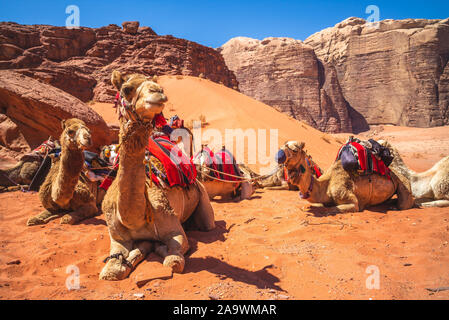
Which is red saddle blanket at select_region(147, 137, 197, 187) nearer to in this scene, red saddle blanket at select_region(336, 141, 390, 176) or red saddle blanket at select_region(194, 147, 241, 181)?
red saddle blanket at select_region(194, 147, 241, 181)

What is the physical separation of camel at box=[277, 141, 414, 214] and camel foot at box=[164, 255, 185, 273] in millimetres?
2695

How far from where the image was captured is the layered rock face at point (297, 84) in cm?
4781

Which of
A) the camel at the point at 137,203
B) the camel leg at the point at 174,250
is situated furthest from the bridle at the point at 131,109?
the camel leg at the point at 174,250

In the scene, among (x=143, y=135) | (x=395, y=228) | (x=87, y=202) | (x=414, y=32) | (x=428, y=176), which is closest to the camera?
(x=143, y=135)

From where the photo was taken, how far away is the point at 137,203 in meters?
2.76

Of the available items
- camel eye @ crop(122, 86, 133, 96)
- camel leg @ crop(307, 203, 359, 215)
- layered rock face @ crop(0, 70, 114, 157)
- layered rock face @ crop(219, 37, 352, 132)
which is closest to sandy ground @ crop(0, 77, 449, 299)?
camel leg @ crop(307, 203, 359, 215)

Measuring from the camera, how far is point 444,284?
8.59 feet

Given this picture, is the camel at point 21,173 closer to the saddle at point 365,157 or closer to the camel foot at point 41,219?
the camel foot at point 41,219

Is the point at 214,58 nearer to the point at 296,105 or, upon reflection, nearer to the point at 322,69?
the point at 296,105

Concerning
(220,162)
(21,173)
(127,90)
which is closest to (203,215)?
(220,162)

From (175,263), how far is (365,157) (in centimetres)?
413

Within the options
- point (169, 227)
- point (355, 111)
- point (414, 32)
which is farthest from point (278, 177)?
point (414, 32)

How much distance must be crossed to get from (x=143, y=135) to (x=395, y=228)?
402 cm

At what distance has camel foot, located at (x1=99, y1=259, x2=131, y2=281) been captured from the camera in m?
Answer: 2.71
